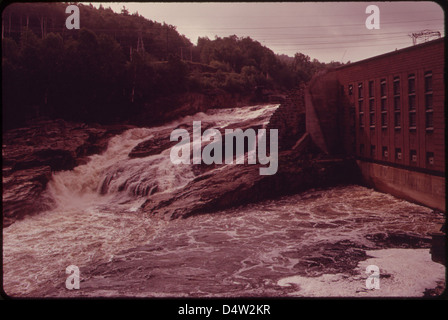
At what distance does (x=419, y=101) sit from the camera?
11148 millimetres

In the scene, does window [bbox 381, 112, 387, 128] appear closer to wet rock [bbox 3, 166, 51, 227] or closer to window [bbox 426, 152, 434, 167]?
window [bbox 426, 152, 434, 167]

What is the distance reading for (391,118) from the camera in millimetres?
12766

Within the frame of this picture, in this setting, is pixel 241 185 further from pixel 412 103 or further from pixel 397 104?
pixel 412 103

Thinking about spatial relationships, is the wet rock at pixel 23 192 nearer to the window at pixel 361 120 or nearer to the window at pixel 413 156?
the window at pixel 361 120

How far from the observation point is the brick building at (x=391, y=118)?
10.8m

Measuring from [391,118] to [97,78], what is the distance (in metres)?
19.3

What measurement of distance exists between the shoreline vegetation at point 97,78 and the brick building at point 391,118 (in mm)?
2284

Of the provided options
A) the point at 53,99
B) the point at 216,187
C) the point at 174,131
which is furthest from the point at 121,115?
the point at 216,187

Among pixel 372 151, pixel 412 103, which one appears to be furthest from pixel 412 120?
pixel 372 151

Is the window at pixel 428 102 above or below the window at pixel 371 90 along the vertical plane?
below

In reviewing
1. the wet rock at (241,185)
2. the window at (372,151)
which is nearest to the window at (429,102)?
the window at (372,151)

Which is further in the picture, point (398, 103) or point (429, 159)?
point (398, 103)

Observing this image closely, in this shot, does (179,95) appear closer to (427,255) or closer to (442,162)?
(442,162)

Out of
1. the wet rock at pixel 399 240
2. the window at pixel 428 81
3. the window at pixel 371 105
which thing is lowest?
the wet rock at pixel 399 240
